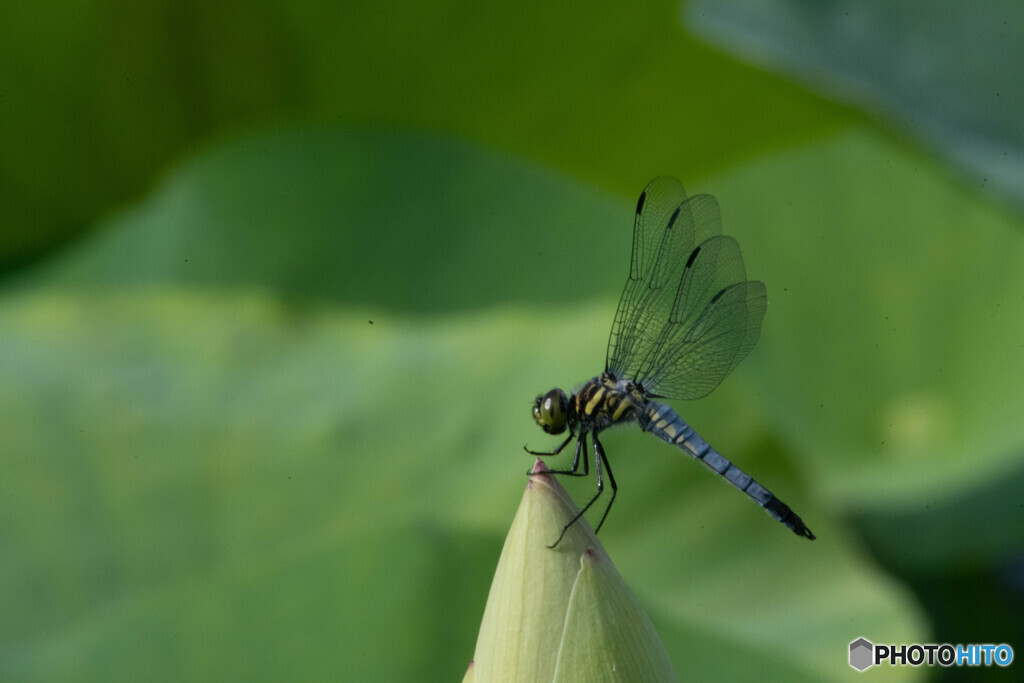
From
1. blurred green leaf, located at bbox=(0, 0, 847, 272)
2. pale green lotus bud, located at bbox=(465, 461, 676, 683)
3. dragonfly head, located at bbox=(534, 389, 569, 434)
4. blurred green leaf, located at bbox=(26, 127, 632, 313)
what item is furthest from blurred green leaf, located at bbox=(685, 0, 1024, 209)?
pale green lotus bud, located at bbox=(465, 461, 676, 683)

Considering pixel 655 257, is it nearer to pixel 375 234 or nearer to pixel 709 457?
pixel 709 457

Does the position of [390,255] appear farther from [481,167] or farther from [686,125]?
[686,125]

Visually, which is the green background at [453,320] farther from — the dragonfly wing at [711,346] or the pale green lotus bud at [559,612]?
the pale green lotus bud at [559,612]

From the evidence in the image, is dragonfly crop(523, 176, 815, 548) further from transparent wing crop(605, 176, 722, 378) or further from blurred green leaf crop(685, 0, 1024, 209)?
blurred green leaf crop(685, 0, 1024, 209)

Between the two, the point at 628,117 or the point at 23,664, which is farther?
the point at 628,117

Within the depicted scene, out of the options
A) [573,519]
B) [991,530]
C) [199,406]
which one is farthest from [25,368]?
[991,530]

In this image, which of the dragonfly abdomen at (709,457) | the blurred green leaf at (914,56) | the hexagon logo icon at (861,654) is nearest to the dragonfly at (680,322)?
the dragonfly abdomen at (709,457)
